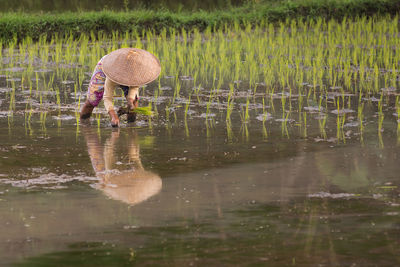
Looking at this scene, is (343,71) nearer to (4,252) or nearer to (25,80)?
(25,80)

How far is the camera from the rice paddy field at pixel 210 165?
157 inches

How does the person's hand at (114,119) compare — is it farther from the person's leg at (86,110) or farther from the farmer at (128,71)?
the person's leg at (86,110)

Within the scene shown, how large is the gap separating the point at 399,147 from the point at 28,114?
3290 mm

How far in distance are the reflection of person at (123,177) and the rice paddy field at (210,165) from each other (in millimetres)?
12

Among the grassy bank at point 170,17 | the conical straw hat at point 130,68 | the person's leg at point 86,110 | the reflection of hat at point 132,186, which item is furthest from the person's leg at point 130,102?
the grassy bank at point 170,17

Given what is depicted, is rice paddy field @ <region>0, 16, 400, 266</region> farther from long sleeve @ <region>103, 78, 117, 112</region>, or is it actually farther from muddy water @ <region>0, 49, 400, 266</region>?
long sleeve @ <region>103, 78, 117, 112</region>

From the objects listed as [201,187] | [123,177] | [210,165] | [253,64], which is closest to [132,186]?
[123,177]

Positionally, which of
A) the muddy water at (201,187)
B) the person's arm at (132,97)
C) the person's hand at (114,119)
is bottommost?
the muddy water at (201,187)

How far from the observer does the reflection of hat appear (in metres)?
4.87

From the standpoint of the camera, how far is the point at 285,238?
407 centimetres

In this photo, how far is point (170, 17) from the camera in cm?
1421

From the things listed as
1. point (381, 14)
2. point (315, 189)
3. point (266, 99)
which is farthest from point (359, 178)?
point (381, 14)

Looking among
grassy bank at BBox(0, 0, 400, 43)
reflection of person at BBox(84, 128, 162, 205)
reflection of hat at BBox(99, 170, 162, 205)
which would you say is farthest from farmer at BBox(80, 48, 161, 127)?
grassy bank at BBox(0, 0, 400, 43)

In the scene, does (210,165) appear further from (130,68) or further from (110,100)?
(110,100)
